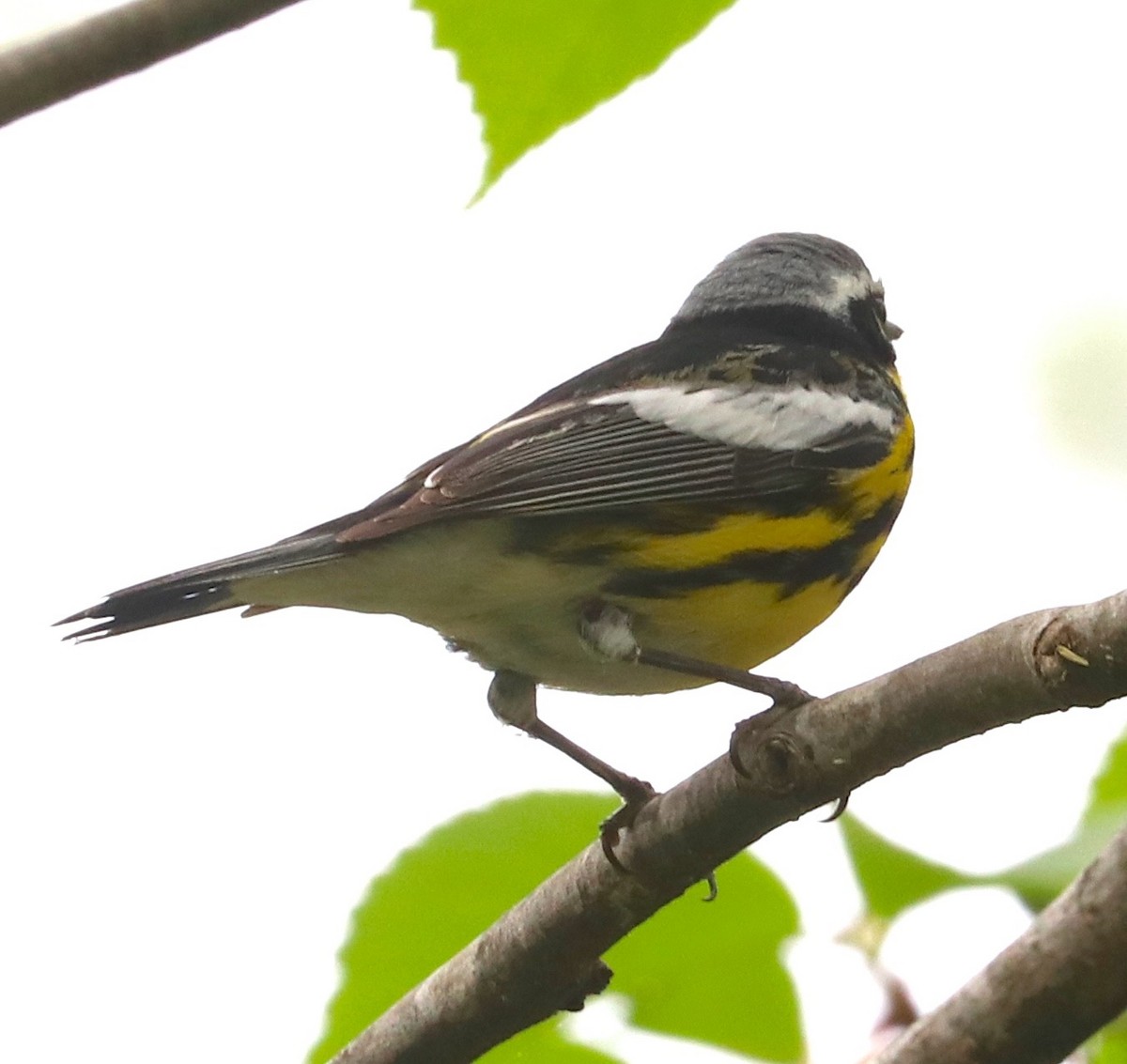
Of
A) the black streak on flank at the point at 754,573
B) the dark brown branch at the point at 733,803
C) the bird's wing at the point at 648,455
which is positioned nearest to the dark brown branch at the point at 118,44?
the dark brown branch at the point at 733,803

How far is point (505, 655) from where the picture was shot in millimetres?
3574

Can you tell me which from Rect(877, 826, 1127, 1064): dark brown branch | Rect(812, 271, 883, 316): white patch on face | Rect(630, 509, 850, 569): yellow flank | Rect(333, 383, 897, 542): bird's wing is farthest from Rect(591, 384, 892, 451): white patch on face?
Rect(877, 826, 1127, 1064): dark brown branch

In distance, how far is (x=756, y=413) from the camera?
142 inches

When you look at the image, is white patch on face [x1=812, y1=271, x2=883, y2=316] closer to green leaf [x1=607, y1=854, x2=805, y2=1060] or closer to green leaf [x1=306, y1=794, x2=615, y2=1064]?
green leaf [x1=306, y1=794, x2=615, y2=1064]

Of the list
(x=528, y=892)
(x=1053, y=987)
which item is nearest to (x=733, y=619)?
(x=528, y=892)

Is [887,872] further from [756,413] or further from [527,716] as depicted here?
[527,716]

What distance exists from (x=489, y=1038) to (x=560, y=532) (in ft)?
3.72

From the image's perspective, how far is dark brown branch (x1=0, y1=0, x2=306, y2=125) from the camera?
1.50 metres

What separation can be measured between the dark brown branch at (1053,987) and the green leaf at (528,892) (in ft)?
1.49

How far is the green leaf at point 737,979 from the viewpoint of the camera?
2.06 m

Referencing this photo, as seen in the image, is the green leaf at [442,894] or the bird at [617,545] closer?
the green leaf at [442,894]

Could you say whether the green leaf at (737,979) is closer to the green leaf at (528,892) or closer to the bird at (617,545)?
the green leaf at (528,892)

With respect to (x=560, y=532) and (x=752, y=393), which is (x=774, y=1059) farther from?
(x=752, y=393)

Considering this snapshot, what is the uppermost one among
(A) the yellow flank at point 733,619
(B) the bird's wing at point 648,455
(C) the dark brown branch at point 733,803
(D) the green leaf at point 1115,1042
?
(B) the bird's wing at point 648,455
